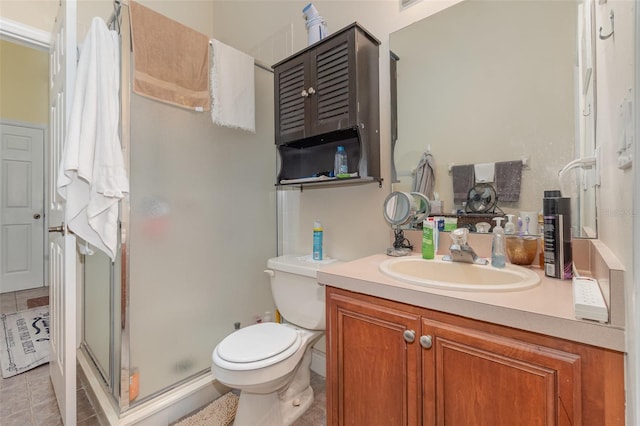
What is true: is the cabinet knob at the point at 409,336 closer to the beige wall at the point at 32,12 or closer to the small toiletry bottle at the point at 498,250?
the small toiletry bottle at the point at 498,250

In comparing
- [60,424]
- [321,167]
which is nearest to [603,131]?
[321,167]

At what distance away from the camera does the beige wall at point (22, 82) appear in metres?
3.37

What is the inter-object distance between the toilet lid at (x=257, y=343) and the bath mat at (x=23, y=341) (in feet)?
5.59

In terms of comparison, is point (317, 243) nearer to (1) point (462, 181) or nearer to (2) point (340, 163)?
(2) point (340, 163)

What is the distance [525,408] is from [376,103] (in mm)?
1309

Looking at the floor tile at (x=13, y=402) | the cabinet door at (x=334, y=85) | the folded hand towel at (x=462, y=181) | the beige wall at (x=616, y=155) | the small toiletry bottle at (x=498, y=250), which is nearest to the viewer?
the beige wall at (x=616, y=155)

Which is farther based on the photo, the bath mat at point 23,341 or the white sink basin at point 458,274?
the bath mat at point 23,341

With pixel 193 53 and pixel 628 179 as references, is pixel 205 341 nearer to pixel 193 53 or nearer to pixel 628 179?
pixel 193 53

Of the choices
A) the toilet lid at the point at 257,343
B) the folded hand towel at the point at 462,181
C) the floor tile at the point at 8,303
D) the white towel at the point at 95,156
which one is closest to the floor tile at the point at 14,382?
the white towel at the point at 95,156

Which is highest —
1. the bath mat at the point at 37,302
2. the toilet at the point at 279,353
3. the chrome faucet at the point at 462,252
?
the chrome faucet at the point at 462,252

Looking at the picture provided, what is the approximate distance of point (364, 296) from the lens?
3.08ft

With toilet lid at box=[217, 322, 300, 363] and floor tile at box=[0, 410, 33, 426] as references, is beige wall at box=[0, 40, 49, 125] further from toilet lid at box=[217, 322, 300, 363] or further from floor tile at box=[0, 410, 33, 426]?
toilet lid at box=[217, 322, 300, 363]

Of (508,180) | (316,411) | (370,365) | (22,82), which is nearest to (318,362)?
(316,411)

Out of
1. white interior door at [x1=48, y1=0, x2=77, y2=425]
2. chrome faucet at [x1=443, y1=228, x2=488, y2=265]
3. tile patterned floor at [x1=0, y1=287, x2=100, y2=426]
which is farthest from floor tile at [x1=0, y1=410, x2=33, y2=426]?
chrome faucet at [x1=443, y1=228, x2=488, y2=265]
